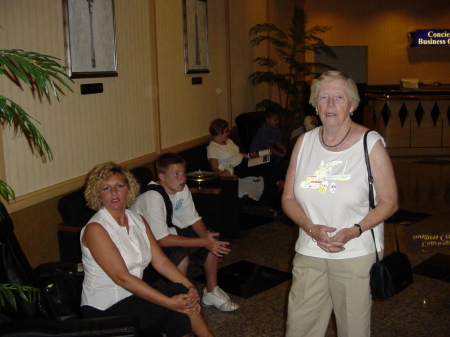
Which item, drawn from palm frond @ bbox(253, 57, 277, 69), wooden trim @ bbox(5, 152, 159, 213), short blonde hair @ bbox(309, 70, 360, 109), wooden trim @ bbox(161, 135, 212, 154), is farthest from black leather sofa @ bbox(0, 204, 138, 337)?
palm frond @ bbox(253, 57, 277, 69)

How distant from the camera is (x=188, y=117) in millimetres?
5516

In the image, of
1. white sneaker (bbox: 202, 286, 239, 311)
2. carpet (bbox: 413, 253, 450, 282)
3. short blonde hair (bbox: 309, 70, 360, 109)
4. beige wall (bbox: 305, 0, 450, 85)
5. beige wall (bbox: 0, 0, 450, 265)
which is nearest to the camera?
short blonde hair (bbox: 309, 70, 360, 109)

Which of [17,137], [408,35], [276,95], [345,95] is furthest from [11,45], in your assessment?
[408,35]

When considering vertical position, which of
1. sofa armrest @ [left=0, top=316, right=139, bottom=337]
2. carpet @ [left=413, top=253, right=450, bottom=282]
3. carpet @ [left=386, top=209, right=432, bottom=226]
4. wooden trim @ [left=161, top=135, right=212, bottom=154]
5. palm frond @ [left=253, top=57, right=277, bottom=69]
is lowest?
carpet @ [left=413, top=253, right=450, bottom=282]

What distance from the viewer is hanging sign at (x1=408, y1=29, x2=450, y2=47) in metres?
12.9

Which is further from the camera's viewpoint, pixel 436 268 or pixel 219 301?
pixel 436 268

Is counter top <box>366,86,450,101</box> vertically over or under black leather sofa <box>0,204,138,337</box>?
over

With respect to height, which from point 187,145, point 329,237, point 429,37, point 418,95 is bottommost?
point 329,237

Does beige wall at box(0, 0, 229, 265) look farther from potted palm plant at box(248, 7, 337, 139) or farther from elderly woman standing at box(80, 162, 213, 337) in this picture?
potted palm plant at box(248, 7, 337, 139)

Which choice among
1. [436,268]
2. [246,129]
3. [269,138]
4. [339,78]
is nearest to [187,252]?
[339,78]

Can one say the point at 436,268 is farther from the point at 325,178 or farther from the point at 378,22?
the point at 378,22

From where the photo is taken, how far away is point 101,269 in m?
2.35

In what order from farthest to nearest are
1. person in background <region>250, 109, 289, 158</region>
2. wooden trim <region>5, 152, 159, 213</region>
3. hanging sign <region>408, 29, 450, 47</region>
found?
hanging sign <region>408, 29, 450, 47</region> → person in background <region>250, 109, 289, 158</region> → wooden trim <region>5, 152, 159, 213</region>

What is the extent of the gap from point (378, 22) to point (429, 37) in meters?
1.36
